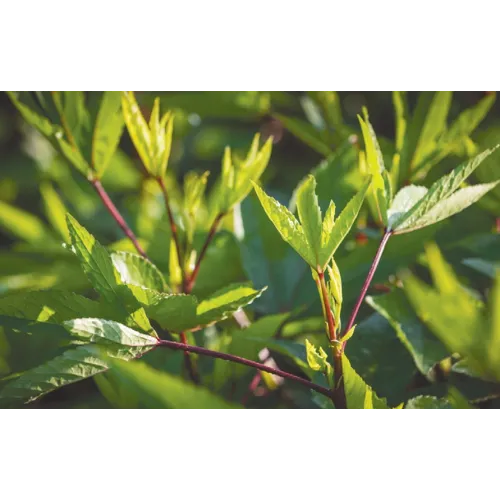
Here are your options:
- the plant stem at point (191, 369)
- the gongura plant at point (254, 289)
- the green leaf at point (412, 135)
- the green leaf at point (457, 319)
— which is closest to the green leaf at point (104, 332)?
the gongura plant at point (254, 289)

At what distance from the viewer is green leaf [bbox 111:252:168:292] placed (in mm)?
513

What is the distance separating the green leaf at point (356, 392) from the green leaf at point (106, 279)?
18 cm

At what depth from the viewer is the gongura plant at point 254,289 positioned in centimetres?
45

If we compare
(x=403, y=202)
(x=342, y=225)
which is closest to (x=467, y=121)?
(x=403, y=202)

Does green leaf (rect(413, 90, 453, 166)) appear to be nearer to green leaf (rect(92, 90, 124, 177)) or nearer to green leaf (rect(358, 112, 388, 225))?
green leaf (rect(358, 112, 388, 225))

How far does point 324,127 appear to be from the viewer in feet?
2.99

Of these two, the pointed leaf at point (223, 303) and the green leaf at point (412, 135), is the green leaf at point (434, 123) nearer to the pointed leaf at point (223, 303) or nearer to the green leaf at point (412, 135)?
the green leaf at point (412, 135)

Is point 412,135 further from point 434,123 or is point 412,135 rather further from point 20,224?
point 20,224

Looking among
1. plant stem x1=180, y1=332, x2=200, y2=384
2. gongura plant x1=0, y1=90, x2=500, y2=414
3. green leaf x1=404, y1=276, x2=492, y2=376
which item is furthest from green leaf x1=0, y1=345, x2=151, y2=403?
green leaf x1=404, y1=276, x2=492, y2=376

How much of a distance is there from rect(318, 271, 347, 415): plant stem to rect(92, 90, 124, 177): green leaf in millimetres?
326
